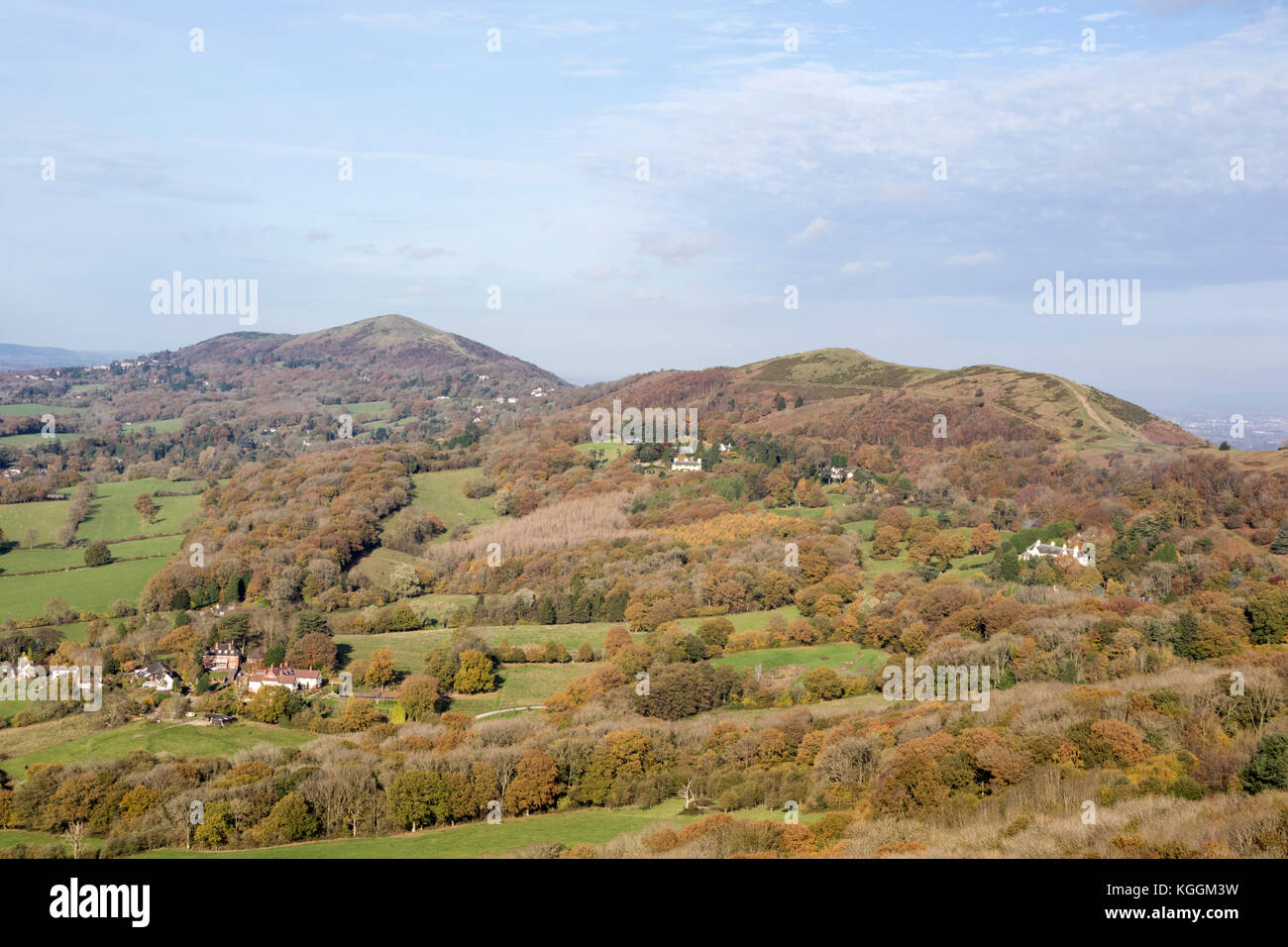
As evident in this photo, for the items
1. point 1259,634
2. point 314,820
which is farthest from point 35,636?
point 1259,634

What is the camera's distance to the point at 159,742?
1328 inches

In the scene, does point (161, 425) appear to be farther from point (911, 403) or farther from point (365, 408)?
point (911, 403)

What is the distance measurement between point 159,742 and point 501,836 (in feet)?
56.3

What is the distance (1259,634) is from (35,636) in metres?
61.0

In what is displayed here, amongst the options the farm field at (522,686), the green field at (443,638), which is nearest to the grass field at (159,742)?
the farm field at (522,686)

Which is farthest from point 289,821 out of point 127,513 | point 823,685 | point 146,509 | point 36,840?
point 127,513

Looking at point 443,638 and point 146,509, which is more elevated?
point 146,509

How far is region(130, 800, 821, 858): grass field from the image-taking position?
23000 millimetres

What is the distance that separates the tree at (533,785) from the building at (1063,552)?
37.4 m

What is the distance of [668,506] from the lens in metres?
75.7

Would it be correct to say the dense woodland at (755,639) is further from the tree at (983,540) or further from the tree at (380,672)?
the tree at (983,540)

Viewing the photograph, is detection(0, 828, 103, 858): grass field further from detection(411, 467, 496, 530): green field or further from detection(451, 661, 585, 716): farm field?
detection(411, 467, 496, 530): green field
